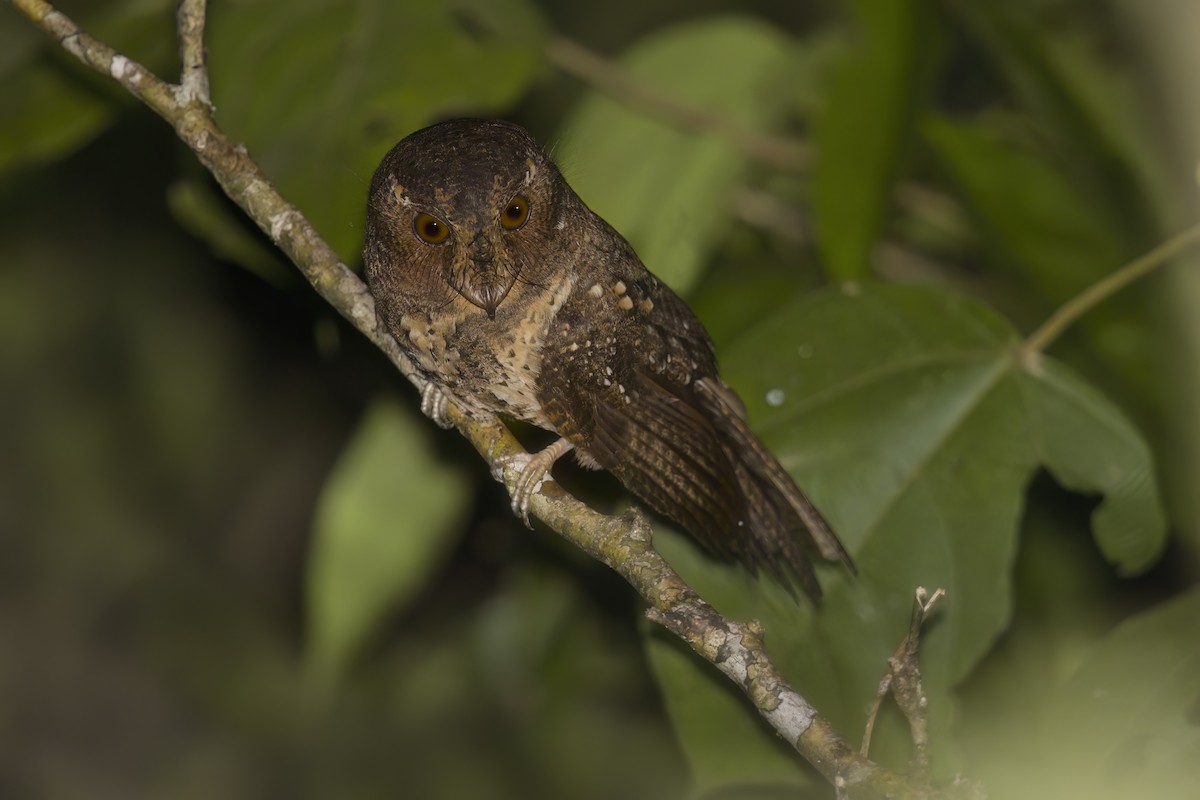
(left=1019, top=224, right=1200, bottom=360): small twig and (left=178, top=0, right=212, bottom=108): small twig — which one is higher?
(left=1019, top=224, right=1200, bottom=360): small twig

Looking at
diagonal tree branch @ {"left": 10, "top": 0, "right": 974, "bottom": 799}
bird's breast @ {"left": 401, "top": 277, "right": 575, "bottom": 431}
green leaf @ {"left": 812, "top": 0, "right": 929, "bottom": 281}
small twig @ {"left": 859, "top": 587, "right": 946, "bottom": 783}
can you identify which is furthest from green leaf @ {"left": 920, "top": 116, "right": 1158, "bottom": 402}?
small twig @ {"left": 859, "top": 587, "right": 946, "bottom": 783}

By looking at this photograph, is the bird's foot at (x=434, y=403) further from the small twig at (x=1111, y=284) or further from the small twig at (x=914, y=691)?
the small twig at (x=1111, y=284)

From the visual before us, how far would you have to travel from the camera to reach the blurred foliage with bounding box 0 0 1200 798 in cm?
233

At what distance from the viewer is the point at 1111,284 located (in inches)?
93.9

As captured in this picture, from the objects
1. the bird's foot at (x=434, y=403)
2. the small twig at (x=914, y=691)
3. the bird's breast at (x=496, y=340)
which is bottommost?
the bird's foot at (x=434, y=403)

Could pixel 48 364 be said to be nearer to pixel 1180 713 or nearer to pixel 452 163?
pixel 452 163

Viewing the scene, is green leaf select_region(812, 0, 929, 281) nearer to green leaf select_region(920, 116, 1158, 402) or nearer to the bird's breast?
green leaf select_region(920, 116, 1158, 402)

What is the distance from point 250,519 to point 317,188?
101 inches

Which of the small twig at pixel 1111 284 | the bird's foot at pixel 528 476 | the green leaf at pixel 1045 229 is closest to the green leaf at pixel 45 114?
the bird's foot at pixel 528 476

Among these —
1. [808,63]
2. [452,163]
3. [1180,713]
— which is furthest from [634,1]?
[1180,713]

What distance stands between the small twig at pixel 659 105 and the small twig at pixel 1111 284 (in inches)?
38.7

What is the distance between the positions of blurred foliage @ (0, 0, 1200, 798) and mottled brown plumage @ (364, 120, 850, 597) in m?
0.12

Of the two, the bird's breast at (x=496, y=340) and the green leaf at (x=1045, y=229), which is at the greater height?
the green leaf at (x=1045, y=229)

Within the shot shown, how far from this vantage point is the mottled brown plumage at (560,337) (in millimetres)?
1997
